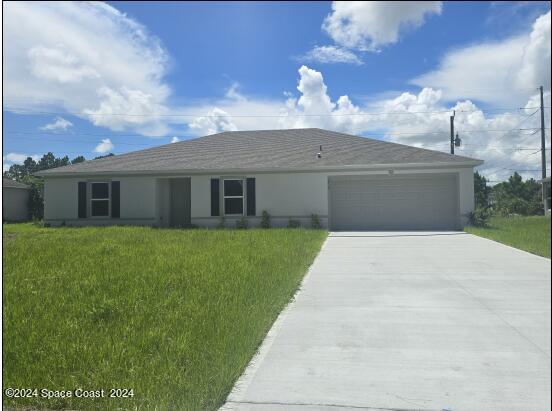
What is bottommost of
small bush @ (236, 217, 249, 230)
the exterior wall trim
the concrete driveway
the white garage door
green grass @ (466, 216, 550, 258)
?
the concrete driveway

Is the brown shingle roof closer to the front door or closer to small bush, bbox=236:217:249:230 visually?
the front door

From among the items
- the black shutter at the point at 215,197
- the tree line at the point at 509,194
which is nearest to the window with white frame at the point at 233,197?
the black shutter at the point at 215,197

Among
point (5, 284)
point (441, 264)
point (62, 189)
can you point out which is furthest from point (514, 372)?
point (62, 189)

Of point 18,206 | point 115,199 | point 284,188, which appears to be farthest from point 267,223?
point 18,206

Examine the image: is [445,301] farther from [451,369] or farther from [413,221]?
[413,221]

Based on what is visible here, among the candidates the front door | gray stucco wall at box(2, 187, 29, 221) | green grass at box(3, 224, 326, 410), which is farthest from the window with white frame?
green grass at box(3, 224, 326, 410)

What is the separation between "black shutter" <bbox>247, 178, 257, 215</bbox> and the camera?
19547 mm

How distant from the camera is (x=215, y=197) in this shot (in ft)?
64.8

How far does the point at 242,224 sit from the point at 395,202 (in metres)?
6.75

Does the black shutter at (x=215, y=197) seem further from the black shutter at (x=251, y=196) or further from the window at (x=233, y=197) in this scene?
the black shutter at (x=251, y=196)

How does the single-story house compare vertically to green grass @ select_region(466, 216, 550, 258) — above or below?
above

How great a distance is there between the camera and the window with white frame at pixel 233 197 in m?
19.7

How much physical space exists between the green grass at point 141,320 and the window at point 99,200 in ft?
33.8

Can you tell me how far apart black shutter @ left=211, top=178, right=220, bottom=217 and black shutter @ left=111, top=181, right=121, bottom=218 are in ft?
14.5
